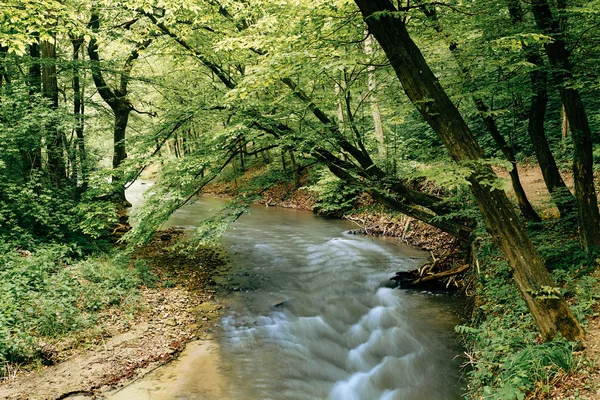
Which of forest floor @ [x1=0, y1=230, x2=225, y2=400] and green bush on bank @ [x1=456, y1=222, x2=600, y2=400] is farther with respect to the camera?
forest floor @ [x1=0, y1=230, x2=225, y2=400]

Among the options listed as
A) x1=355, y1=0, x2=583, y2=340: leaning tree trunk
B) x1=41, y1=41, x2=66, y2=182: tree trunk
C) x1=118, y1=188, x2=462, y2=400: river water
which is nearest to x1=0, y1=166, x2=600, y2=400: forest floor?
x1=118, y1=188, x2=462, y2=400: river water

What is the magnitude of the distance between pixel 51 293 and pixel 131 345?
6.54 feet

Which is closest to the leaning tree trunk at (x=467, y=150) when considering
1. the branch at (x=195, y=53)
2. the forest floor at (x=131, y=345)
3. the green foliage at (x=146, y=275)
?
the forest floor at (x=131, y=345)

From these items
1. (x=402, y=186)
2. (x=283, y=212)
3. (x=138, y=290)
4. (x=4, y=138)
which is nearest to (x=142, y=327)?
(x=138, y=290)

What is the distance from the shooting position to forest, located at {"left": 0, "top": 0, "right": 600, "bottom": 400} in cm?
439

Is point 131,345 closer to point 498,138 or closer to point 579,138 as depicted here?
point 579,138

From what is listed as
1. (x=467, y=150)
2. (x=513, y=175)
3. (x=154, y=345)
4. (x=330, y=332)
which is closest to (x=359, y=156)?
(x=513, y=175)

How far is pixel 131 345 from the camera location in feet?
21.7

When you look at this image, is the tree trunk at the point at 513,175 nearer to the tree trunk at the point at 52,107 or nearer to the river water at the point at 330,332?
the river water at the point at 330,332

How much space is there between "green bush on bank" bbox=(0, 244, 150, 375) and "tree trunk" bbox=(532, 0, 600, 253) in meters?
8.68

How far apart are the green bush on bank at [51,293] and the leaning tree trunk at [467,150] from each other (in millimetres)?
6840

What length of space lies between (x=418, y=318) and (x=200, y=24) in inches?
362

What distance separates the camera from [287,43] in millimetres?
5938

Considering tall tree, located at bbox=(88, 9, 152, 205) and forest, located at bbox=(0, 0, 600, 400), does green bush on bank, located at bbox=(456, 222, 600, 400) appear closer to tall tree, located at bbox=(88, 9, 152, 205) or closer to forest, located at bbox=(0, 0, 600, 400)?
forest, located at bbox=(0, 0, 600, 400)
